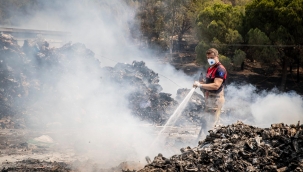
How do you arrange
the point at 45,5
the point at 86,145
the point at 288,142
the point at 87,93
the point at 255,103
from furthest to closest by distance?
1. the point at 45,5
2. the point at 255,103
3. the point at 87,93
4. the point at 86,145
5. the point at 288,142

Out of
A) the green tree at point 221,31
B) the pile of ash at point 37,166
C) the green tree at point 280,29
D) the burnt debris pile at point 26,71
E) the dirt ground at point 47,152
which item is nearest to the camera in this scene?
the pile of ash at point 37,166

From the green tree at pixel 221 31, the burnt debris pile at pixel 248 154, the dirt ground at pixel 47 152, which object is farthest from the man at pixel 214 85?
the green tree at pixel 221 31

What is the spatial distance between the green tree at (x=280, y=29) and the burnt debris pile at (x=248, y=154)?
51.7 feet

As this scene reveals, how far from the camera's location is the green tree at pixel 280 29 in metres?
19.6

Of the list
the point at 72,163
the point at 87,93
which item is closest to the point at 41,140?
the point at 72,163

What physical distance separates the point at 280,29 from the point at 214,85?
15.1 meters

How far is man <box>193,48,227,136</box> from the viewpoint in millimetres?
6227

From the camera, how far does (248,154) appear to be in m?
4.74

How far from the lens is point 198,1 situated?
32156 millimetres

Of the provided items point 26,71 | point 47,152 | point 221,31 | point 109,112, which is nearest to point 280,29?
point 221,31

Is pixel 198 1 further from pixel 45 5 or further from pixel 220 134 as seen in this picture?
pixel 220 134

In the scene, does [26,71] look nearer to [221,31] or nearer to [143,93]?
[143,93]

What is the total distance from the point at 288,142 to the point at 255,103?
11947 millimetres

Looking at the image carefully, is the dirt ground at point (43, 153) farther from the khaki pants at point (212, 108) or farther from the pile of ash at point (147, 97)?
the pile of ash at point (147, 97)
